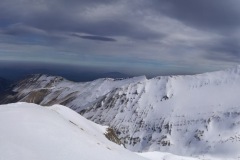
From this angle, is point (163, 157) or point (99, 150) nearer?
point (99, 150)

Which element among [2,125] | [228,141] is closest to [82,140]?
[2,125]

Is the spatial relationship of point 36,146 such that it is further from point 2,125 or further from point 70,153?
point 2,125

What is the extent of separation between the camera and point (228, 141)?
192 m

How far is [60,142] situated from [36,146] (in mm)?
2762

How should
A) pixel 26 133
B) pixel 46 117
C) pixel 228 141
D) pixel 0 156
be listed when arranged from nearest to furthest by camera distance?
pixel 0 156, pixel 26 133, pixel 46 117, pixel 228 141

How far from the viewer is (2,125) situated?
30.2m

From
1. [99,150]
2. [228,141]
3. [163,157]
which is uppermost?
[99,150]

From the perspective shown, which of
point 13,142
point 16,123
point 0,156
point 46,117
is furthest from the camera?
point 46,117

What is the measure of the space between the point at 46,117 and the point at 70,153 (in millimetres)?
9666

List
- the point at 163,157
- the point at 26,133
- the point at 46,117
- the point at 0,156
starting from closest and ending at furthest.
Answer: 1. the point at 0,156
2. the point at 26,133
3. the point at 46,117
4. the point at 163,157

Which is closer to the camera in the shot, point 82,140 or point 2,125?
point 2,125

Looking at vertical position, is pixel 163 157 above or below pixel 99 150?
below

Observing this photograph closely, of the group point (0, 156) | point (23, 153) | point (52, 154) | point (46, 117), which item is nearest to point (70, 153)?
point (52, 154)

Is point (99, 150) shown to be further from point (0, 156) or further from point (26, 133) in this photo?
point (0, 156)
